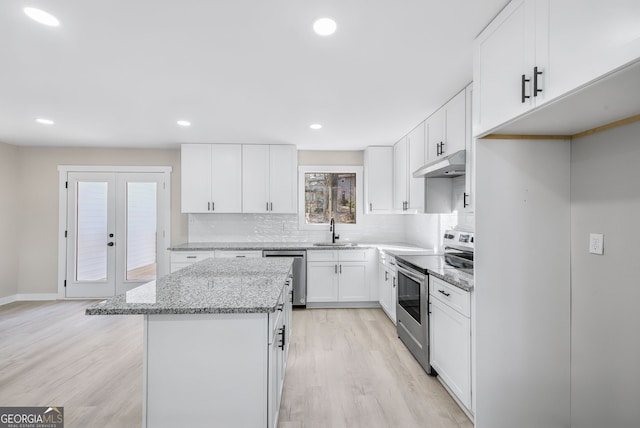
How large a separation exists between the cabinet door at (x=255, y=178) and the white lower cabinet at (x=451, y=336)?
2.82 meters

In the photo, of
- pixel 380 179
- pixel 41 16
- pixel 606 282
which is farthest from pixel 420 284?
pixel 41 16

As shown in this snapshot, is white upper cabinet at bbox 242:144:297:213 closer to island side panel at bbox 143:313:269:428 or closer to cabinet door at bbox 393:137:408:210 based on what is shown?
cabinet door at bbox 393:137:408:210

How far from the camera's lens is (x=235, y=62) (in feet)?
6.93

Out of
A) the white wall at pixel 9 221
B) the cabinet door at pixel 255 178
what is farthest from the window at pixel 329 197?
the white wall at pixel 9 221

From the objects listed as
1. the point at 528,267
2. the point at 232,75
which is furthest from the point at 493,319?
the point at 232,75

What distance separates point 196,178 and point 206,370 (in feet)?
11.3

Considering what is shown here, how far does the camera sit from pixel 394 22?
1676mm

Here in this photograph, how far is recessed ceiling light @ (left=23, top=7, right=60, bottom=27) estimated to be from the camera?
1.58m

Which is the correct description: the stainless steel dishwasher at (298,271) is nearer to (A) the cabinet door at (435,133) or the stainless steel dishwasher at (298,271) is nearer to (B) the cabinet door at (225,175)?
(B) the cabinet door at (225,175)

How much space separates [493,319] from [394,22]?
70.9 inches

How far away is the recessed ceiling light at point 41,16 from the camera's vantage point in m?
1.58

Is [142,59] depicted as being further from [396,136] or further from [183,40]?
[396,136]

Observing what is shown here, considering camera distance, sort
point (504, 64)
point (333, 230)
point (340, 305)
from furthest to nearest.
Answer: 1. point (333, 230)
2. point (340, 305)
3. point (504, 64)

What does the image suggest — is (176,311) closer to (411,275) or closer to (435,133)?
(411,275)
